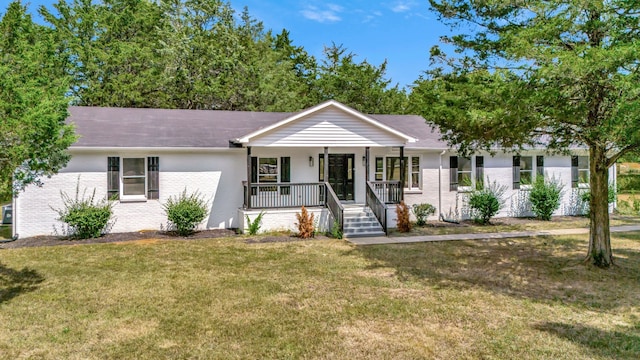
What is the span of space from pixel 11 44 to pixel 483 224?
16175mm

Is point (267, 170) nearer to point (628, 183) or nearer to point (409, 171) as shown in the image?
point (409, 171)

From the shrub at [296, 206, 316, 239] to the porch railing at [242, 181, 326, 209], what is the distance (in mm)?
1221

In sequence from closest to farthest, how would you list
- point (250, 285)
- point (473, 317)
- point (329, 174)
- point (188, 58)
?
point (473, 317), point (250, 285), point (329, 174), point (188, 58)

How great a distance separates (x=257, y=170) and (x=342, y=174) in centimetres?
352

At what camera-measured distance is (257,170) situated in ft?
51.5

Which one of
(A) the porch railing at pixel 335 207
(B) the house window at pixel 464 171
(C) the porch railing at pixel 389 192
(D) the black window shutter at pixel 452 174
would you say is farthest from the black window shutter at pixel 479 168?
(A) the porch railing at pixel 335 207

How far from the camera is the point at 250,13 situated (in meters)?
37.2

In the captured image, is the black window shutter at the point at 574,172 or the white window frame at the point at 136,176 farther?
the black window shutter at the point at 574,172

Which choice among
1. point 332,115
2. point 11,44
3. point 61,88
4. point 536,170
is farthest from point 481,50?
point 536,170

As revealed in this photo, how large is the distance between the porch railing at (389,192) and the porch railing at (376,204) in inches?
12.1

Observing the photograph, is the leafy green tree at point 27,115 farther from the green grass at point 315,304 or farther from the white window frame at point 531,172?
the white window frame at point 531,172

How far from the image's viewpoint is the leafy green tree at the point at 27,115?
20.2ft

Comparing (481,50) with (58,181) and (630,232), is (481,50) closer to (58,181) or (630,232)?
(630,232)

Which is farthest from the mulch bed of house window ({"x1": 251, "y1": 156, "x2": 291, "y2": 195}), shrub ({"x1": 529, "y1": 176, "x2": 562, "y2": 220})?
shrub ({"x1": 529, "y1": 176, "x2": 562, "y2": 220})
